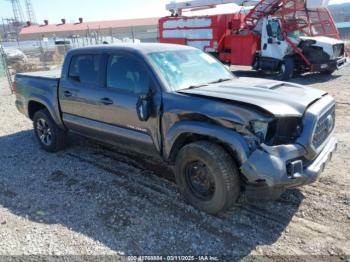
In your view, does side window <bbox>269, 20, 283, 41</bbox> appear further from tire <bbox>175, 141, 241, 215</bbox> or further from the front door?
tire <bbox>175, 141, 241, 215</bbox>

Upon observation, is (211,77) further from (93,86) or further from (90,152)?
(90,152)

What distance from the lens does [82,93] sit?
4871mm

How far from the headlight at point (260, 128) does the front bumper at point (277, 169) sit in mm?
144

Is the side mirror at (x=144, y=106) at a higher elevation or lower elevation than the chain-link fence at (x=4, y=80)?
higher

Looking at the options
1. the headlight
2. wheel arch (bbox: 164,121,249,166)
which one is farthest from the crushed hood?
wheel arch (bbox: 164,121,249,166)

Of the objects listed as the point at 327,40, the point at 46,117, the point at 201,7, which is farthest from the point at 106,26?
the point at 46,117

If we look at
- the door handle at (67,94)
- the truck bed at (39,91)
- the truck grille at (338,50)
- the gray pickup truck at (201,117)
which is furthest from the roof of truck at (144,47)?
the truck grille at (338,50)

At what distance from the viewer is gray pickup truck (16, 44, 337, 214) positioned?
3201mm

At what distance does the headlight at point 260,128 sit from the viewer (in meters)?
3.21

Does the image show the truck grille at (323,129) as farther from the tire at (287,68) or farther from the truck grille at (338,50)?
the truck grille at (338,50)

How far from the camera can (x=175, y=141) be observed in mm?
3791

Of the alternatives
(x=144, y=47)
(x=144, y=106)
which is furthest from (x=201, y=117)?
(x=144, y=47)

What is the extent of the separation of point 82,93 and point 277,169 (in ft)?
9.88

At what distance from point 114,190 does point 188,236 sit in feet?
4.48
